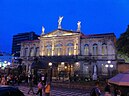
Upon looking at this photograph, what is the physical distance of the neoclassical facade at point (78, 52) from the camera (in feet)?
132

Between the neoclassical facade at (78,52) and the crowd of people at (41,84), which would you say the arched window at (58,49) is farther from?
the crowd of people at (41,84)

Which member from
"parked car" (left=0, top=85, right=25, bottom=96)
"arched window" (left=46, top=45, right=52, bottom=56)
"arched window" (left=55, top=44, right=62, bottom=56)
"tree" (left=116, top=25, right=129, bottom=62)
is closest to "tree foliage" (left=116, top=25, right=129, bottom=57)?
"tree" (left=116, top=25, right=129, bottom=62)

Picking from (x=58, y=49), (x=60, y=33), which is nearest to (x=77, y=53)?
(x=58, y=49)

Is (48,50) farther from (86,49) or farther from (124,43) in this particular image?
(124,43)

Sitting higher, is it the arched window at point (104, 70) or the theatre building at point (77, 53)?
the theatre building at point (77, 53)

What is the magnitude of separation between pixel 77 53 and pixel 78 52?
35 cm

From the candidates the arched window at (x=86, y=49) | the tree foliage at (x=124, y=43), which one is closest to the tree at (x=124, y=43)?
the tree foliage at (x=124, y=43)

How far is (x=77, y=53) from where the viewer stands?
141 feet

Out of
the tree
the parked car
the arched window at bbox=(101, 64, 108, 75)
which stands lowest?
the parked car

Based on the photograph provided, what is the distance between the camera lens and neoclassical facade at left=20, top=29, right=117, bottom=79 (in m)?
40.2

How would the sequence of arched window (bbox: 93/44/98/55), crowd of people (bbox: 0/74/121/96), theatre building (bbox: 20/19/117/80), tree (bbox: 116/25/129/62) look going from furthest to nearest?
arched window (bbox: 93/44/98/55)
theatre building (bbox: 20/19/117/80)
tree (bbox: 116/25/129/62)
crowd of people (bbox: 0/74/121/96)

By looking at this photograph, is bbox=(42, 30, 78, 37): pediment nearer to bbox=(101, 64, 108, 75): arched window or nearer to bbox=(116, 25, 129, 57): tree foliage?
bbox=(101, 64, 108, 75): arched window

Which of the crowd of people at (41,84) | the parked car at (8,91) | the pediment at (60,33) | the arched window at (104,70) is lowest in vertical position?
the crowd of people at (41,84)

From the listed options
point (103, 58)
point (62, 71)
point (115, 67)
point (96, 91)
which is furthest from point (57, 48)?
point (96, 91)
